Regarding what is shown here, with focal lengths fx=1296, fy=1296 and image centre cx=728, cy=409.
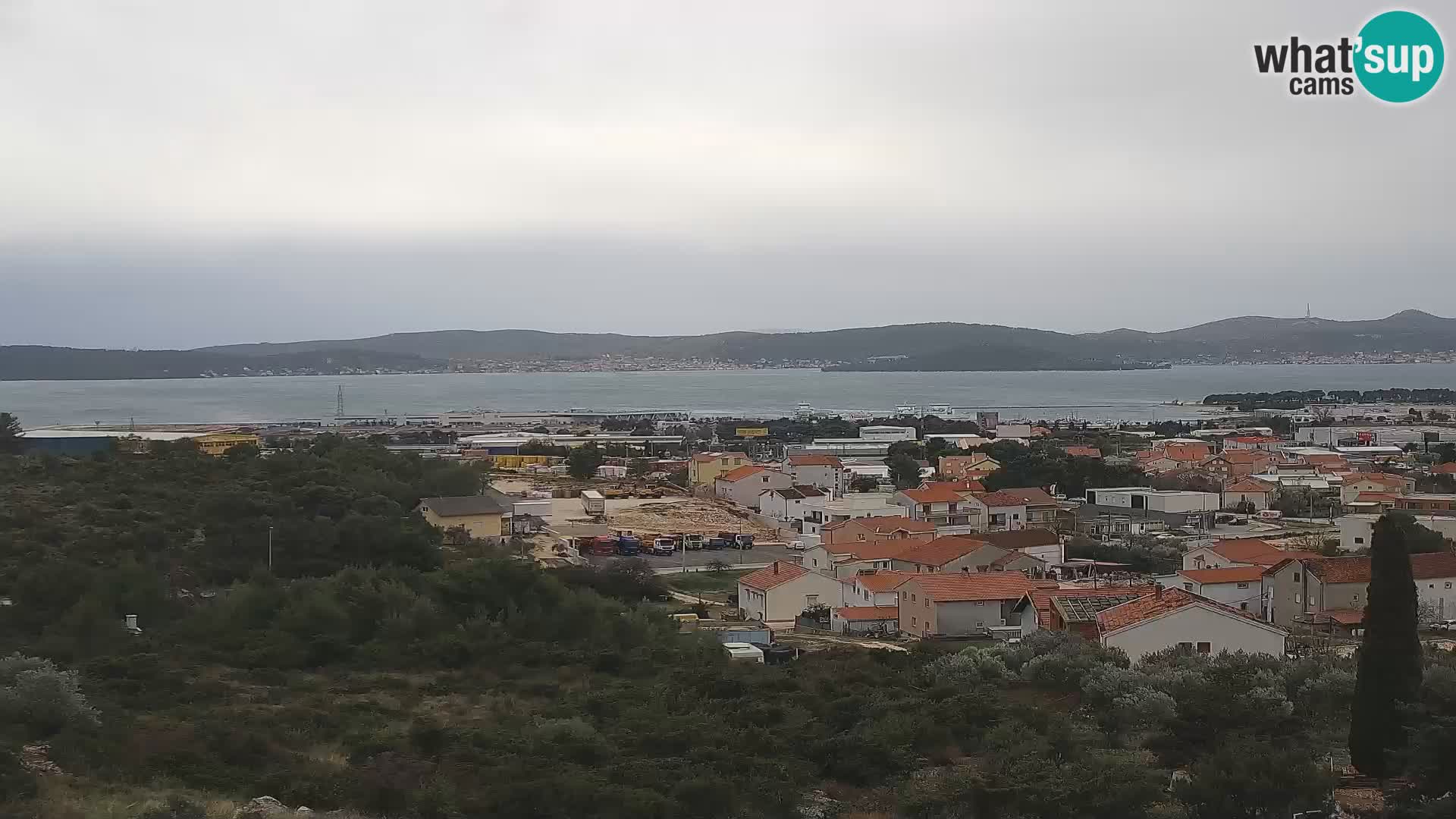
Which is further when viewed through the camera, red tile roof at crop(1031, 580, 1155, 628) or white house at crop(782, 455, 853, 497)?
white house at crop(782, 455, 853, 497)

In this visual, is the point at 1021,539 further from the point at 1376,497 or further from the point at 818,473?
the point at 818,473

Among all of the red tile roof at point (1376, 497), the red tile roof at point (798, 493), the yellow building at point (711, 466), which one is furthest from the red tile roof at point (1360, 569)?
the yellow building at point (711, 466)

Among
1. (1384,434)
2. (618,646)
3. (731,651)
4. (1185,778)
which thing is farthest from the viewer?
(1384,434)

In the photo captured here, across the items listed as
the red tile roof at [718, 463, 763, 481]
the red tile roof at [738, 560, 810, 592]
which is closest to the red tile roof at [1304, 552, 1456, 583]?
the red tile roof at [738, 560, 810, 592]

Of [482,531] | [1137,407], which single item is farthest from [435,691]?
[1137,407]

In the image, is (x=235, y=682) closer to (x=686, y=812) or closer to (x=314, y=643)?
(x=314, y=643)

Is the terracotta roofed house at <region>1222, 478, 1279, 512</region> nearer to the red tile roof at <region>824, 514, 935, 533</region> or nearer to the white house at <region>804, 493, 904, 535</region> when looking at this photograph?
the white house at <region>804, 493, 904, 535</region>

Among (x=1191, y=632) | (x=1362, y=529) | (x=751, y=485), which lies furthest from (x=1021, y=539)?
(x=751, y=485)
